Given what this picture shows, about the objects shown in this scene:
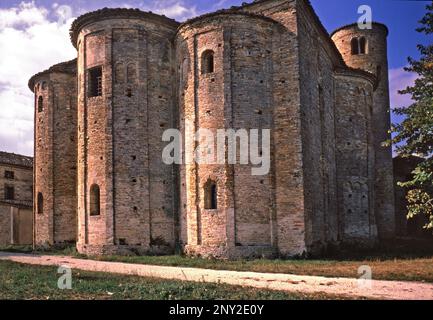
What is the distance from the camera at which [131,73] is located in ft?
65.3

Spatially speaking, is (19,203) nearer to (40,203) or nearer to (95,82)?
(40,203)

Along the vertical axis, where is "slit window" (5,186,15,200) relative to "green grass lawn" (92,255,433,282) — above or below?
above

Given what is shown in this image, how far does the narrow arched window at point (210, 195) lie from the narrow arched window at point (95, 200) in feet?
16.6

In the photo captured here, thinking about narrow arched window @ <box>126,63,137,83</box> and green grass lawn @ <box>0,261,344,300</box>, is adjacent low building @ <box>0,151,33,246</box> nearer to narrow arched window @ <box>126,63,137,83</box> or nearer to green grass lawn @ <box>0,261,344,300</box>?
narrow arched window @ <box>126,63,137,83</box>

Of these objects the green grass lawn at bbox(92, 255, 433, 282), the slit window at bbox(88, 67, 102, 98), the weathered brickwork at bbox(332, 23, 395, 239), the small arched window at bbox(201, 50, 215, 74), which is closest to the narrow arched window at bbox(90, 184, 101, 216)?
the green grass lawn at bbox(92, 255, 433, 282)

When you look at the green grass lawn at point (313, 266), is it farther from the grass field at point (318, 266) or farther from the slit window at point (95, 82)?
the slit window at point (95, 82)

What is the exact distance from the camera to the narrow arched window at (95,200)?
19.5 m

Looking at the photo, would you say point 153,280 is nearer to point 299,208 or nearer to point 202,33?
point 299,208

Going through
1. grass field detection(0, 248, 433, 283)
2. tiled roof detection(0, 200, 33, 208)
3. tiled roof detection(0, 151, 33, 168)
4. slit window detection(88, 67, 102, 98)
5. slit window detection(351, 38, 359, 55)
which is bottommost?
grass field detection(0, 248, 433, 283)

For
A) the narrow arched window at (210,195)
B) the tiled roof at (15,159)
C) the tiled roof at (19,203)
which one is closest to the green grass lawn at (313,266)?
the narrow arched window at (210,195)

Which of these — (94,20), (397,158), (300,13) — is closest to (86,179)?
(94,20)

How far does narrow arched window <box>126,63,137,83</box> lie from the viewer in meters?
19.8

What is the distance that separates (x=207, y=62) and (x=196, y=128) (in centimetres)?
A: 288

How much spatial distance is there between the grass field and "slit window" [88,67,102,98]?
7647 mm
